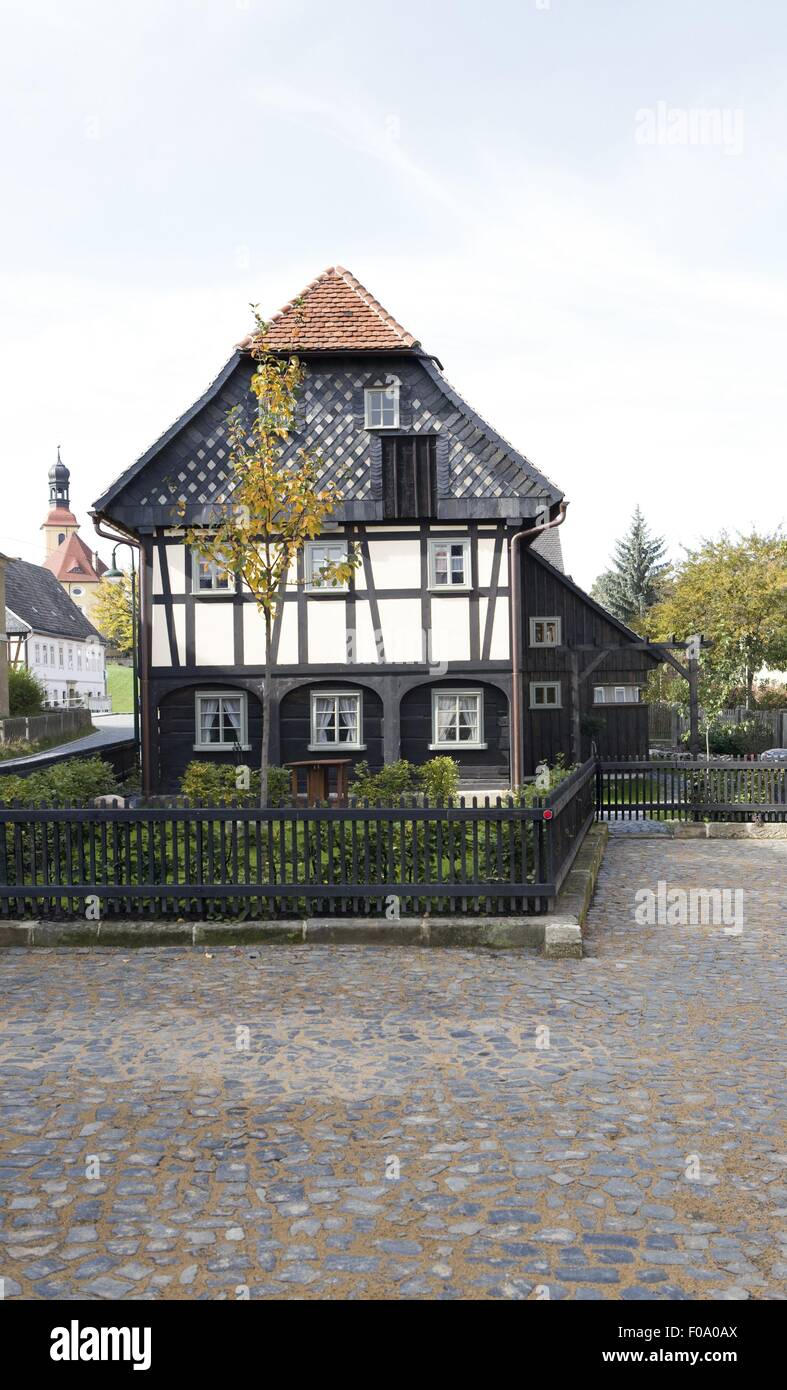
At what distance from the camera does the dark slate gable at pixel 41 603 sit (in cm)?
6425

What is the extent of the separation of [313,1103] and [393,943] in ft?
12.6

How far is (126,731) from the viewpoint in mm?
50219

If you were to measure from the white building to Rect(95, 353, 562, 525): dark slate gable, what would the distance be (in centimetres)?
4145

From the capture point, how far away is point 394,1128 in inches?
213

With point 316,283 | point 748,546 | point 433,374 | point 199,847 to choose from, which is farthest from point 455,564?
point 748,546

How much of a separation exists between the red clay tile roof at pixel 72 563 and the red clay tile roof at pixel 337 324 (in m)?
99.3

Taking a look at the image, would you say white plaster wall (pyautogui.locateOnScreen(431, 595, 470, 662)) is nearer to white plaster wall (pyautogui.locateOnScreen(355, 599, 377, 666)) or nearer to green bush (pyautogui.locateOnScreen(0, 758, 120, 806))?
white plaster wall (pyautogui.locateOnScreen(355, 599, 377, 666))

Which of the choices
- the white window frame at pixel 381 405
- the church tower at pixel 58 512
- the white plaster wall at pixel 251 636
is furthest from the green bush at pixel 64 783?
the church tower at pixel 58 512

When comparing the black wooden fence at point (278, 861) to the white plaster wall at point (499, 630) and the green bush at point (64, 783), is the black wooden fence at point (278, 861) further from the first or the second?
the white plaster wall at point (499, 630)

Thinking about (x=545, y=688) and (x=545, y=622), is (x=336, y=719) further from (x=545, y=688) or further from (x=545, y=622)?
(x=545, y=622)

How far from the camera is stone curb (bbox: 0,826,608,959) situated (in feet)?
31.0

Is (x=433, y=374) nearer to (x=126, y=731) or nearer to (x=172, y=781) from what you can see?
(x=172, y=781)

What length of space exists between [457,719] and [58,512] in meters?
112

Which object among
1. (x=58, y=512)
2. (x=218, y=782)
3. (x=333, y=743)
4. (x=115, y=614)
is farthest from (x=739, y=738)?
(x=58, y=512)
